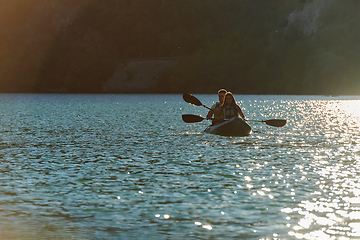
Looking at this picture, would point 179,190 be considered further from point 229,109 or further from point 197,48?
point 197,48

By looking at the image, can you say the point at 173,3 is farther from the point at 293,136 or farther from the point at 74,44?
the point at 293,136

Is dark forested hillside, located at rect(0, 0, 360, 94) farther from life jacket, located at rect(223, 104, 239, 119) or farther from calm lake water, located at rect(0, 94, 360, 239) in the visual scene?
calm lake water, located at rect(0, 94, 360, 239)

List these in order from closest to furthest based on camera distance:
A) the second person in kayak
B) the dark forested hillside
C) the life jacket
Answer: the second person in kayak
the life jacket
the dark forested hillside

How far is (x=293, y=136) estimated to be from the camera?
2719 cm

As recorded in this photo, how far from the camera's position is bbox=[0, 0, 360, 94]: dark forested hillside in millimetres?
133625

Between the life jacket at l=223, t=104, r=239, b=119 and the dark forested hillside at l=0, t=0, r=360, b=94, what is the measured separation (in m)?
105

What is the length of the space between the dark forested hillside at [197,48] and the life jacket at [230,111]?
343 ft

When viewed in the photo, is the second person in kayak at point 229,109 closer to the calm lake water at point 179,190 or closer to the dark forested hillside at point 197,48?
the calm lake water at point 179,190

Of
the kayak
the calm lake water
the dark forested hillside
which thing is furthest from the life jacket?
the dark forested hillside

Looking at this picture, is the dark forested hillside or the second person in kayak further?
the dark forested hillside

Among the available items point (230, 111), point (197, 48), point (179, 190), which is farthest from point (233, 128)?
point (197, 48)

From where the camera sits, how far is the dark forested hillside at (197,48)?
133625 mm

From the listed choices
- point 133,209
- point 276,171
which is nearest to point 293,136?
point 276,171

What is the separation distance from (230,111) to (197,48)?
458 ft
